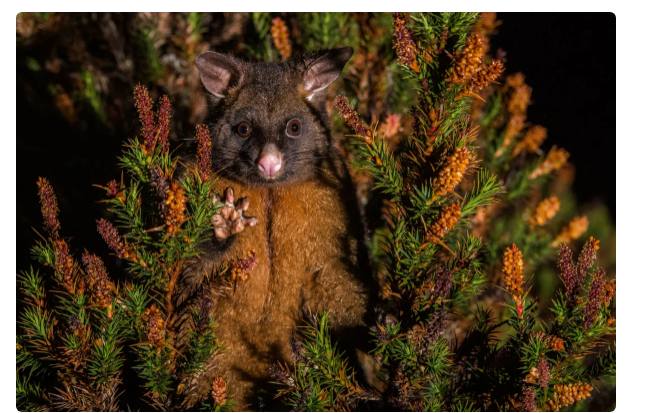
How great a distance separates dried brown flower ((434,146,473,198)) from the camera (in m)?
1.85

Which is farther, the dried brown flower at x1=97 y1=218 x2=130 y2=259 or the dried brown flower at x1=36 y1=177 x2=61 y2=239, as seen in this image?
the dried brown flower at x1=36 y1=177 x2=61 y2=239

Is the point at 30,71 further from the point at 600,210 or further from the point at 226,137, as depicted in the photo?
the point at 600,210

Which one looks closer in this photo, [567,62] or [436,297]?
[436,297]

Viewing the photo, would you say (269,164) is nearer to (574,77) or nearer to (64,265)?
(64,265)

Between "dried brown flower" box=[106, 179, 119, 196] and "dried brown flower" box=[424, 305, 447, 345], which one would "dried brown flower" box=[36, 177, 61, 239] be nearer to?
"dried brown flower" box=[106, 179, 119, 196]

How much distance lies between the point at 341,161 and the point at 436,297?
1364 mm

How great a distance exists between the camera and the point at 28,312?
210 cm

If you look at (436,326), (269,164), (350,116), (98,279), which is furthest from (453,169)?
(98,279)

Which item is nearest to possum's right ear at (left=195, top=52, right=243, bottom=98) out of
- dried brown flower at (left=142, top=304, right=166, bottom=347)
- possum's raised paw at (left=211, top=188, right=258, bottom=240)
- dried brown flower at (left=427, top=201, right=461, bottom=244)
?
possum's raised paw at (left=211, top=188, right=258, bottom=240)

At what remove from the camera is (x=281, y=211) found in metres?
2.99

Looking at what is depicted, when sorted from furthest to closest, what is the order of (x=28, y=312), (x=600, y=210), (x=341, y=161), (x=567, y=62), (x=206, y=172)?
(x=600, y=210), (x=341, y=161), (x=567, y=62), (x=28, y=312), (x=206, y=172)

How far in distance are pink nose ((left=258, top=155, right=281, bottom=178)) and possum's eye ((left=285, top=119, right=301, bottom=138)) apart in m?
0.36

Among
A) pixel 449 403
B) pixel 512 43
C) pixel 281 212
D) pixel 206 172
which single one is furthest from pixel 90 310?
pixel 512 43

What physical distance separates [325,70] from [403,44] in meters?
1.10
